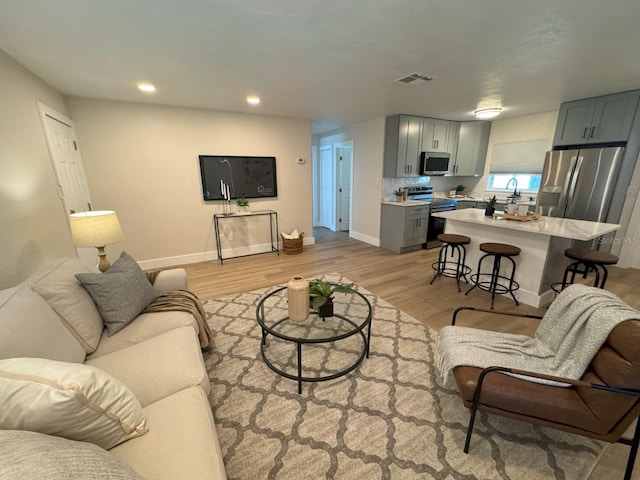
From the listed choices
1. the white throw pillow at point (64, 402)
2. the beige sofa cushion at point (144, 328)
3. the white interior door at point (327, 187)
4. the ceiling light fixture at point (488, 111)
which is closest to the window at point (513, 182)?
the ceiling light fixture at point (488, 111)

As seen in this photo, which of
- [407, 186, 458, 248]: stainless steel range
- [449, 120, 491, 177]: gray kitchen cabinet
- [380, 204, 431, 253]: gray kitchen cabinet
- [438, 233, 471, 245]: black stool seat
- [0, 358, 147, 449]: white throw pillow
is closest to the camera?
[0, 358, 147, 449]: white throw pillow

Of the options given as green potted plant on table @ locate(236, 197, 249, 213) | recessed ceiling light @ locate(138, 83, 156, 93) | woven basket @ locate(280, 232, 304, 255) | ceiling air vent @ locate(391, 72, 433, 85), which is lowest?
woven basket @ locate(280, 232, 304, 255)

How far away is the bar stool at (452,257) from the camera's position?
3309 mm

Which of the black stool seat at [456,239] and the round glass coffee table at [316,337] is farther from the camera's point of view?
the black stool seat at [456,239]

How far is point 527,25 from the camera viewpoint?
181 cm

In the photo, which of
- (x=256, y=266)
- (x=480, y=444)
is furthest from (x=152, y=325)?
(x=256, y=266)

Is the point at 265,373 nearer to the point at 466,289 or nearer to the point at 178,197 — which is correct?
the point at 466,289

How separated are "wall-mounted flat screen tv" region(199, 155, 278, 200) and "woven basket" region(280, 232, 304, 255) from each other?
0.87 metres

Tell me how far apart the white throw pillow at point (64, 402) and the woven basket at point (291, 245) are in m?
3.82

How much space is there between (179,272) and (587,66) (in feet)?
14.1

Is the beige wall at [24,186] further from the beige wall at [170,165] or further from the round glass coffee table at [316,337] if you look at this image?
the round glass coffee table at [316,337]

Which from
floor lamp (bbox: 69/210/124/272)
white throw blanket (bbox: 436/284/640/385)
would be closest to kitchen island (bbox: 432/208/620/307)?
white throw blanket (bbox: 436/284/640/385)

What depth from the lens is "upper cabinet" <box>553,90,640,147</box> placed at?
3.33 metres

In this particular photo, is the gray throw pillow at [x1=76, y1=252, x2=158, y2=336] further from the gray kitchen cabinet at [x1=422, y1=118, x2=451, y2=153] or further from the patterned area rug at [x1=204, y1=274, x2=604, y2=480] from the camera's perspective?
the gray kitchen cabinet at [x1=422, y1=118, x2=451, y2=153]
